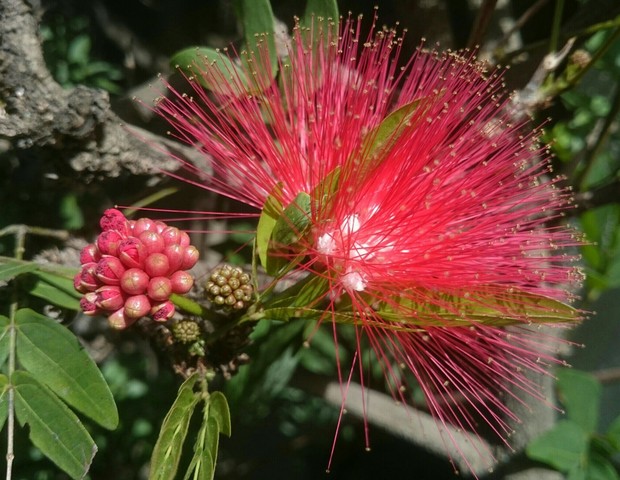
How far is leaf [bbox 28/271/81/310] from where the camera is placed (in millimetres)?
1263

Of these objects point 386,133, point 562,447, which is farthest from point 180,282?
point 562,447

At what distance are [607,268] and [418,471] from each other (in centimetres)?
94

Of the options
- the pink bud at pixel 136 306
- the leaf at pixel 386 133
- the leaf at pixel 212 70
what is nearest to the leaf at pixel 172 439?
the pink bud at pixel 136 306

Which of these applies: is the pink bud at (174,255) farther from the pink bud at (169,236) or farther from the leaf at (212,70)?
the leaf at (212,70)

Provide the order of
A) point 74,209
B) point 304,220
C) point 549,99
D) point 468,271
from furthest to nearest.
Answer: point 74,209 < point 549,99 < point 468,271 < point 304,220

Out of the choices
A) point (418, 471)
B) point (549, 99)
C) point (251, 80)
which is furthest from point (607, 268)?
point (251, 80)

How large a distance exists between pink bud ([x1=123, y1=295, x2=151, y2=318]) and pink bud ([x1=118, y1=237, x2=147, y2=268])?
0.06 m

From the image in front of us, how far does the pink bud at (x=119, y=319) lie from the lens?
113 cm

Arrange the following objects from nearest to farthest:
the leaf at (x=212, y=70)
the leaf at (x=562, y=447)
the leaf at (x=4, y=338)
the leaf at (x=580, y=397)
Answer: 1. the leaf at (x=4, y=338)
2. the leaf at (x=212, y=70)
3. the leaf at (x=562, y=447)
4. the leaf at (x=580, y=397)

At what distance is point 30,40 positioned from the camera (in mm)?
1288

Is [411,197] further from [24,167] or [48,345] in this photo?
[24,167]

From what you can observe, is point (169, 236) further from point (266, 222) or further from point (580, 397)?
point (580, 397)

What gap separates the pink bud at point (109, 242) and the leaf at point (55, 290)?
20cm

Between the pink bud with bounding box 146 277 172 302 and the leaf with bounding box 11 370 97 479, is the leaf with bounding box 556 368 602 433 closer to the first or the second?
the pink bud with bounding box 146 277 172 302
